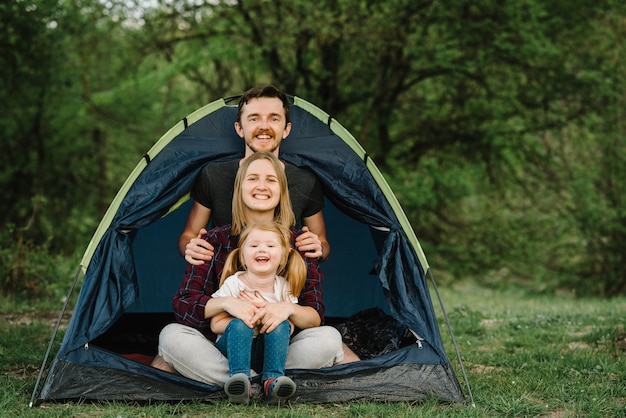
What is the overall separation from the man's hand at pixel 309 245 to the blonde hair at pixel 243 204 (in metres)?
0.10

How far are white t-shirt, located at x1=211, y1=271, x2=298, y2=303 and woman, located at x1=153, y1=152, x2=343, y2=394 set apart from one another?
58 mm

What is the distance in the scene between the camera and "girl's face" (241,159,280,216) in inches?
149

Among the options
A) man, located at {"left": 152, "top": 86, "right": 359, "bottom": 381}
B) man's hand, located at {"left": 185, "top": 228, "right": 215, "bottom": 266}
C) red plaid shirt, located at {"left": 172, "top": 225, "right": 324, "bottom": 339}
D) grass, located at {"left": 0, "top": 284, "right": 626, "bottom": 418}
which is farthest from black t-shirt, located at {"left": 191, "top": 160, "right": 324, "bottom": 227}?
grass, located at {"left": 0, "top": 284, "right": 626, "bottom": 418}

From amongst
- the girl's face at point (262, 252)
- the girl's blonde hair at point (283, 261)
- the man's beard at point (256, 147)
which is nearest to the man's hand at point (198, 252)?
the girl's blonde hair at point (283, 261)

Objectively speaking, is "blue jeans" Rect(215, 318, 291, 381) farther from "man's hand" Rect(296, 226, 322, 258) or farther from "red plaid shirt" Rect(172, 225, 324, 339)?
"man's hand" Rect(296, 226, 322, 258)

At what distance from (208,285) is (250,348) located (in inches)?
20.6

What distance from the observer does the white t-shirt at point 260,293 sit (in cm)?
361

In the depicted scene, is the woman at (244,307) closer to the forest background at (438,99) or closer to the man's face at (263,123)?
the man's face at (263,123)

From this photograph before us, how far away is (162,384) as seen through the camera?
3.49 m

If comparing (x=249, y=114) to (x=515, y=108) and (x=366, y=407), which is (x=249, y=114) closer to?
(x=366, y=407)

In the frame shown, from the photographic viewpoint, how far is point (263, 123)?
4129 mm

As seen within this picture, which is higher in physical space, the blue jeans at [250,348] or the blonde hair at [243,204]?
the blonde hair at [243,204]

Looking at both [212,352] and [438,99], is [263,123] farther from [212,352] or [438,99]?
[438,99]

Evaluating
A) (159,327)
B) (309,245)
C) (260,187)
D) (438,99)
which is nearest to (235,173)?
(260,187)
